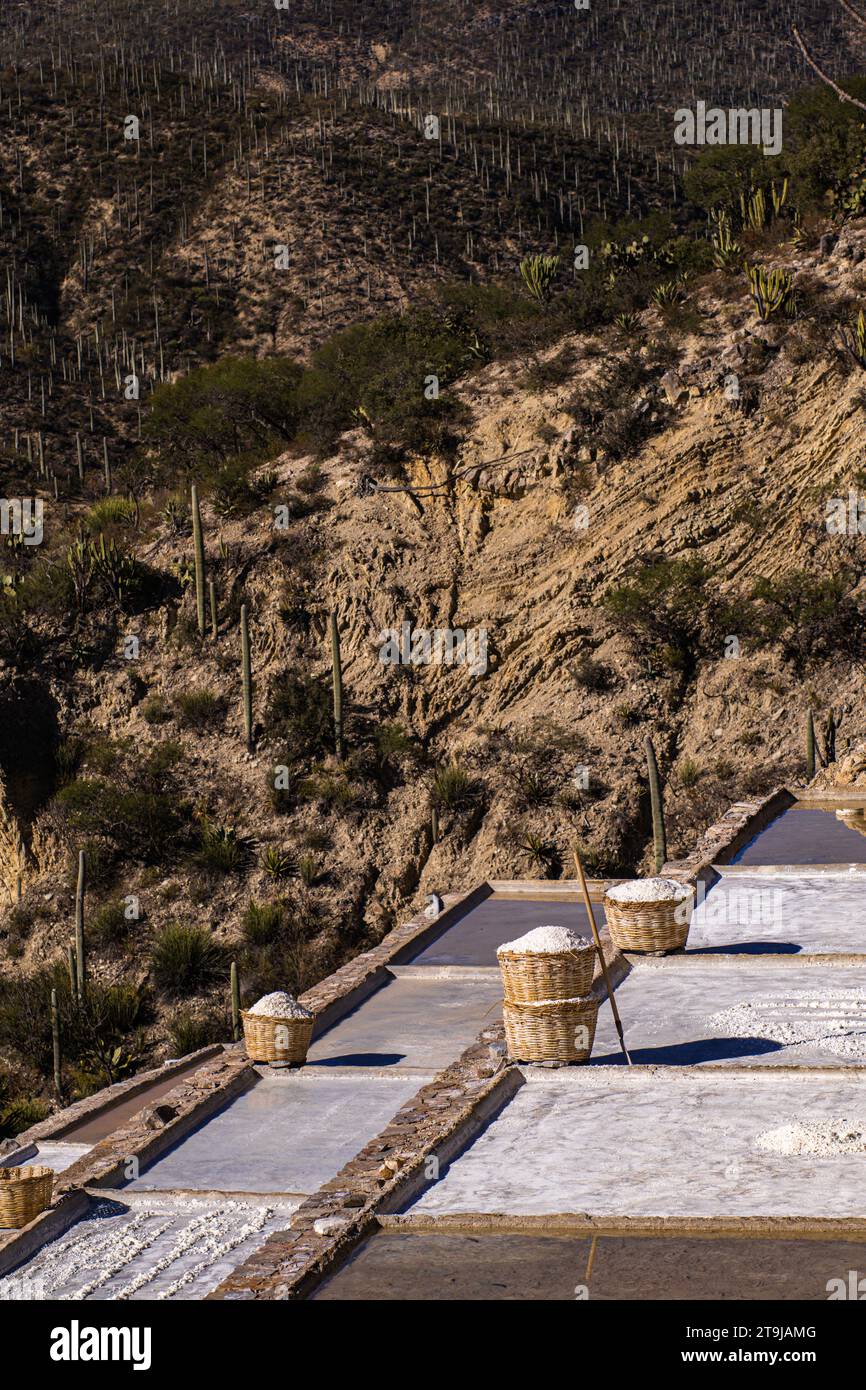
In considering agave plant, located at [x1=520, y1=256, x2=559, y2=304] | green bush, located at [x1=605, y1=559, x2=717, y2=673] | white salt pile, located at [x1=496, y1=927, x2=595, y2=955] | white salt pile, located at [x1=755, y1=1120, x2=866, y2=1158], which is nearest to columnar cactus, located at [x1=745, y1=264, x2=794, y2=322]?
green bush, located at [x1=605, y1=559, x2=717, y2=673]

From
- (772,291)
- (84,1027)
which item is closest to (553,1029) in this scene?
(84,1027)

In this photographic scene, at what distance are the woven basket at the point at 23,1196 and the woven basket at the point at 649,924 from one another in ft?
16.1

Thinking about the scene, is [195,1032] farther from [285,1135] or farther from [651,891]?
[285,1135]

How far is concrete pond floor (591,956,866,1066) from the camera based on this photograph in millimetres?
8891

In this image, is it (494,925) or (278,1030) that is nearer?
(278,1030)

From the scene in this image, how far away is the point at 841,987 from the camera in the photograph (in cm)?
1019

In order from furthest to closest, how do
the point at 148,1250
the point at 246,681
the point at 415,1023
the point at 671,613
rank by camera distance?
the point at 246,681 < the point at 671,613 < the point at 415,1023 < the point at 148,1250

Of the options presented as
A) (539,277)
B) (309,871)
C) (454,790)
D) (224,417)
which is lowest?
(309,871)

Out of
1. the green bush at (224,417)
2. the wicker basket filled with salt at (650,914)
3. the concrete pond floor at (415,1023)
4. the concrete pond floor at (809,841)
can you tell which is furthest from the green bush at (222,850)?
the wicker basket filled with salt at (650,914)

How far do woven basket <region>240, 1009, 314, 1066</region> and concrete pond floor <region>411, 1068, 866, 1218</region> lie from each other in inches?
96.0

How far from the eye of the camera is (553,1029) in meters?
8.85

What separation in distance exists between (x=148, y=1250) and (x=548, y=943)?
280 cm

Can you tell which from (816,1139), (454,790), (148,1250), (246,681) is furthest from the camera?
(246,681)
